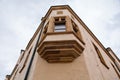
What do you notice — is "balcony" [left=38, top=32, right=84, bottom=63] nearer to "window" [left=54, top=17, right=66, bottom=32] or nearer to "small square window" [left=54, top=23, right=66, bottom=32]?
"small square window" [left=54, top=23, right=66, bottom=32]

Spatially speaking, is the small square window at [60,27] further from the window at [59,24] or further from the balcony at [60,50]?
the balcony at [60,50]

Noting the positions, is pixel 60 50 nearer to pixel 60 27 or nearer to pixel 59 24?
pixel 60 27

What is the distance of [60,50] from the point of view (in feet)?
21.2

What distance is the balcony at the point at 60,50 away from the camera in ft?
21.3

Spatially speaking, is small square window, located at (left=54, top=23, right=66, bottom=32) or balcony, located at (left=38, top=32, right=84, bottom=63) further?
small square window, located at (left=54, top=23, right=66, bottom=32)

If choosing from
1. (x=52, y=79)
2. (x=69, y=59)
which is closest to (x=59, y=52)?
(x=69, y=59)

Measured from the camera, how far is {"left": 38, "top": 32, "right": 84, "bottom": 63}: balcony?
650cm

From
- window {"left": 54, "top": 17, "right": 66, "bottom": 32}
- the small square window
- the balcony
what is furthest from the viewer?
window {"left": 54, "top": 17, "right": 66, "bottom": 32}

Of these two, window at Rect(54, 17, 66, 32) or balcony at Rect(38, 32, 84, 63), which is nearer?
balcony at Rect(38, 32, 84, 63)

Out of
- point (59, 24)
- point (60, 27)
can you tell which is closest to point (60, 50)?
point (60, 27)

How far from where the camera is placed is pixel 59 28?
332 inches

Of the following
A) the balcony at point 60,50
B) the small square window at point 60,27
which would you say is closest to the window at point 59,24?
the small square window at point 60,27

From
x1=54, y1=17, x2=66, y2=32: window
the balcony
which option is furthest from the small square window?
the balcony

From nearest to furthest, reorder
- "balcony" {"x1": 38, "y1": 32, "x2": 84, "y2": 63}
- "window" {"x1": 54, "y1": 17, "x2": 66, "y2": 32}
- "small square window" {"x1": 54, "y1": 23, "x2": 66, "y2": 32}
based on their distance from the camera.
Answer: "balcony" {"x1": 38, "y1": 32, "x2": 84, "y2": 63} → "small square window" {"x1": 54, "y1": 23, "x2": 66, "y2": 32} → "window" {"x1": 54, "y1": 17, "x2": 66, "y2": 32}
